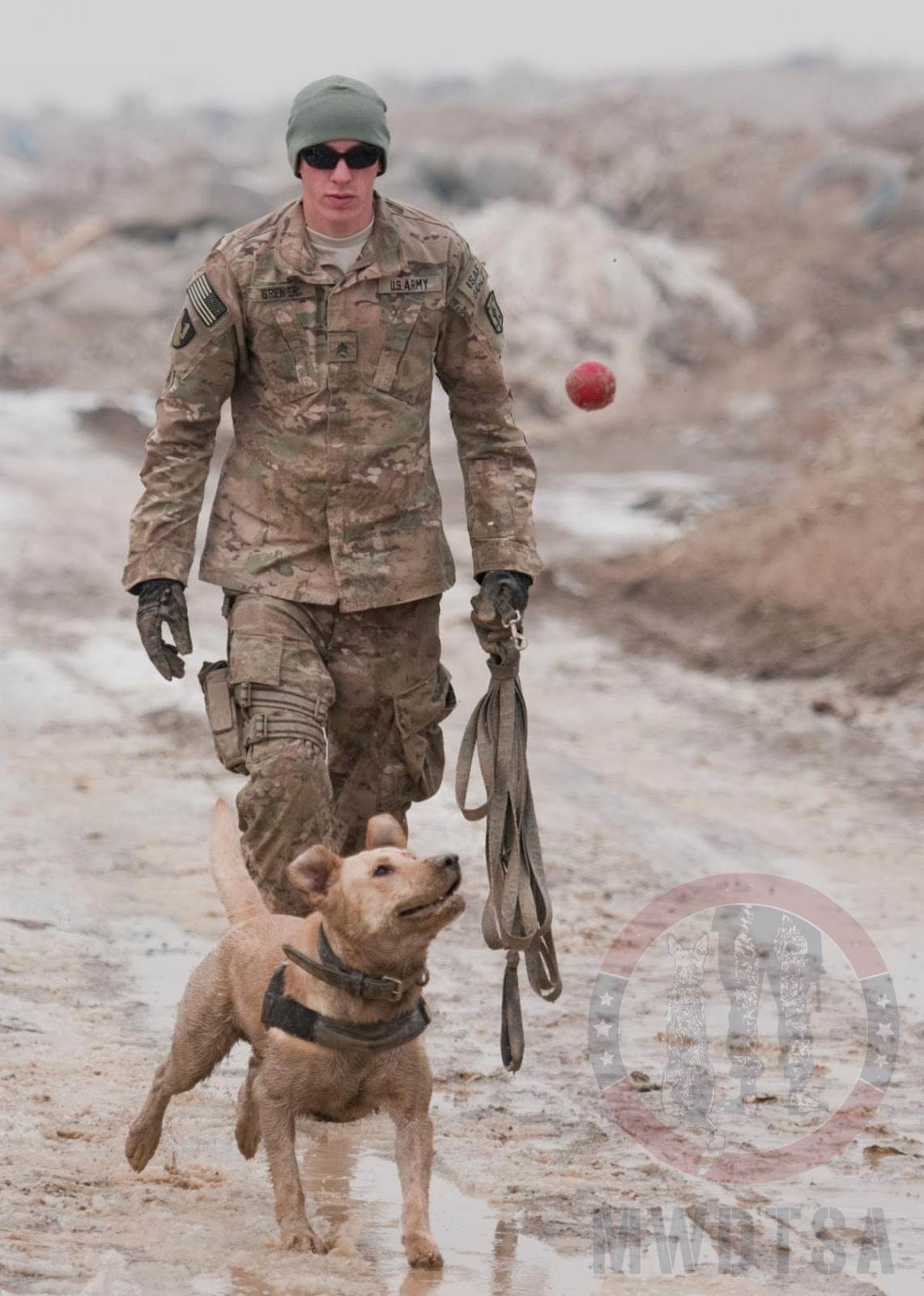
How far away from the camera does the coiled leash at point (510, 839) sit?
507 centimetres

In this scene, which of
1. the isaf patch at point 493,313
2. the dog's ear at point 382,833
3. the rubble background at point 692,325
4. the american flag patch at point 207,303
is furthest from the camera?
the rubble background at point 692,325

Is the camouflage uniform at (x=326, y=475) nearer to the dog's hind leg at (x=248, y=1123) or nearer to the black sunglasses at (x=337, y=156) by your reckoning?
the black sunglasses at (x=337, y=156)

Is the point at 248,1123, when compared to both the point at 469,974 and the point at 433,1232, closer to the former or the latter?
the point at 433,1232

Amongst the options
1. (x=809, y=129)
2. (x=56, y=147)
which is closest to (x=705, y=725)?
(x=809, y=129)

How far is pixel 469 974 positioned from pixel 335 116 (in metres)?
2.91

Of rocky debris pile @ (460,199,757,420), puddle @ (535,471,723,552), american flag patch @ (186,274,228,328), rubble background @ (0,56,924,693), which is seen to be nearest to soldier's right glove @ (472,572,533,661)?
american flag patch @ (186,274,228,328)

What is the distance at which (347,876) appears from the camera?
419cm

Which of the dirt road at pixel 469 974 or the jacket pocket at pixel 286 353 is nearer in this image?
the dirt road at pixel 469 974

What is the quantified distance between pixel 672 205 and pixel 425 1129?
1094 inches

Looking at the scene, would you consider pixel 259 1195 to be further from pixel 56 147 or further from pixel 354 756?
pixel 56 147

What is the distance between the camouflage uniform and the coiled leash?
195 millimetres

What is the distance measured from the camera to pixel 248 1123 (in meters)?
4.71

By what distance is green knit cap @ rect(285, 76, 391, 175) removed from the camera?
4.96 metres

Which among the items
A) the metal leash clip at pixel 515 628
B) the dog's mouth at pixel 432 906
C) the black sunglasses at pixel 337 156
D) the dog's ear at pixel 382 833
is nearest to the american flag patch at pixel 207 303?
the black sunglasses at pixel 337 156
